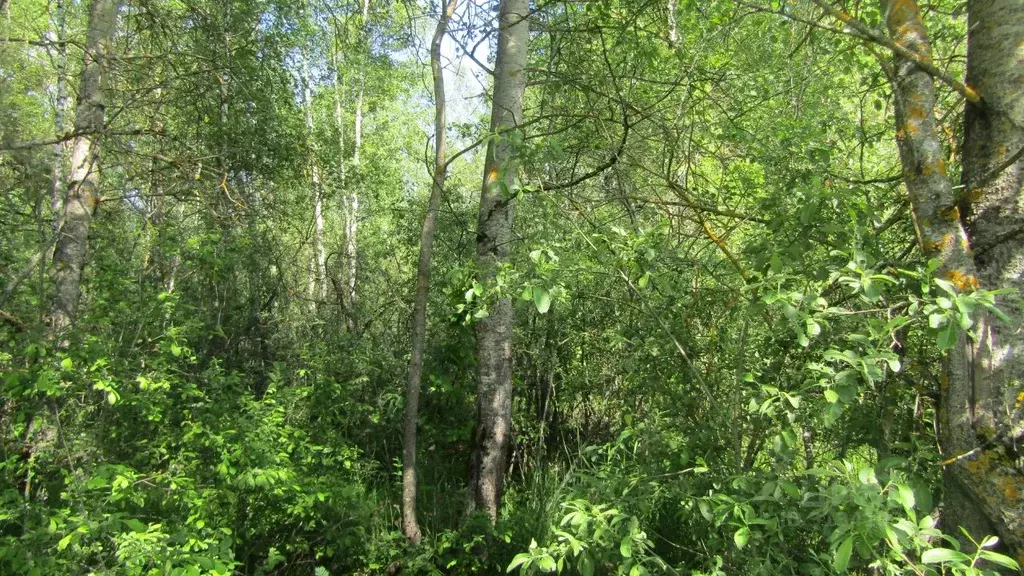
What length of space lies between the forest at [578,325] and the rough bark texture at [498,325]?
0.02 m

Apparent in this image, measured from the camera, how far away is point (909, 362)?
8.55ft

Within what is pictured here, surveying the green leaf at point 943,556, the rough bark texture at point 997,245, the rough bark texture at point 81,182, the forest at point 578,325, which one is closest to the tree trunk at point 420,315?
the forest at point 578,325

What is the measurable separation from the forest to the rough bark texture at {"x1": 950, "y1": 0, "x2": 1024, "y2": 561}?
0.03 ft

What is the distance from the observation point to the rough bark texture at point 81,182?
459 cm

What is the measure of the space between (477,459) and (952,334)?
315 centimetres

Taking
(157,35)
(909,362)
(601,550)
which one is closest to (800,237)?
(909,362)

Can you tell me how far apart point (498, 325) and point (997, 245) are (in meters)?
2.86

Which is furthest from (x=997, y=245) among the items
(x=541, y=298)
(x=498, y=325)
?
(x=498, y=325)

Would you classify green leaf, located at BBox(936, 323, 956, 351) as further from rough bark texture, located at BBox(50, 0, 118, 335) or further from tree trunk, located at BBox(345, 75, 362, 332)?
tree trunk, located at BBox(345, 75, 362, 332)

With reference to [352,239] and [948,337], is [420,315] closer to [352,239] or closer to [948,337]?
[948,337]

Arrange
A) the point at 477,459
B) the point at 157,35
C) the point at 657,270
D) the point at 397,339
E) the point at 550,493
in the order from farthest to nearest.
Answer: the point at 397,339
the point at 157,35
the point at 550,493
the point at 477,459
the point at 657,270

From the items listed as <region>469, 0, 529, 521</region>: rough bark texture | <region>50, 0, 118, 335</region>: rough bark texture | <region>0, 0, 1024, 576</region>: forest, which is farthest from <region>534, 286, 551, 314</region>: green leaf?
<region>50, 0, 118, 335</region>: rough bark texture

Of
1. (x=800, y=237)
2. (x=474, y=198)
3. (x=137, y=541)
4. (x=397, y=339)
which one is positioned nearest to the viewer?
(x=800, y=237)

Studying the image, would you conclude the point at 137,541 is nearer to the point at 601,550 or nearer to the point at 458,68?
the point at 601,550
